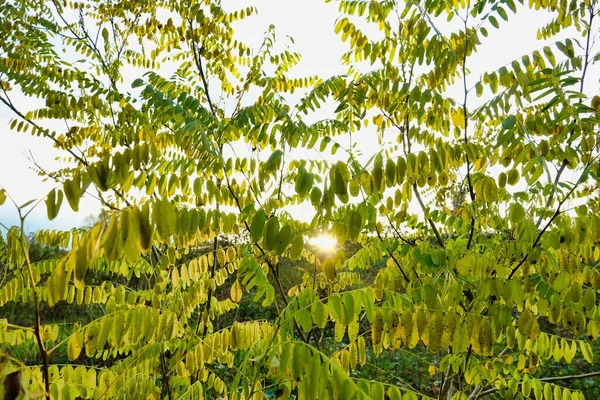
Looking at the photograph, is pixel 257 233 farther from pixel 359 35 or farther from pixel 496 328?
pixel 359 35

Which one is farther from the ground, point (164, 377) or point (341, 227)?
point (341, 227)

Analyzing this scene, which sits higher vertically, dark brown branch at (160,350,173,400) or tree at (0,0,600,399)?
tree at (0,0,600,399)

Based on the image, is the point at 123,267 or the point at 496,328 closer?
the point at 496,328

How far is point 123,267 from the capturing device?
9.23 ft

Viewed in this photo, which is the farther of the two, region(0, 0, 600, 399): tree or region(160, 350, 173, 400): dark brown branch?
region(160, 350, 173, 400): dark brown branch

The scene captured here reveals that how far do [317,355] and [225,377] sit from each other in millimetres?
5048

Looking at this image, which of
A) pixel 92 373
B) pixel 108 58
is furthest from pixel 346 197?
pixel 108 58

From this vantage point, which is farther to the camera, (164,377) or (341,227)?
(164,377)

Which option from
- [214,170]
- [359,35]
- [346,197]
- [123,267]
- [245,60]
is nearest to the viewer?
[346,197]

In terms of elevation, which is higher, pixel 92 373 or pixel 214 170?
pixel 214 170

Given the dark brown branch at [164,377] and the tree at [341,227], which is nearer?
the tree at [341,227]

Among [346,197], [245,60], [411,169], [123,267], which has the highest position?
[245,60]

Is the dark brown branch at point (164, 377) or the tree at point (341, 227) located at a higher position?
the tree at point (341, 227)

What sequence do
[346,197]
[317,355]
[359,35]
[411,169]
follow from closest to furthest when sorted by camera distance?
[317,355] < [346,197] < [411,169] < [359,35]
